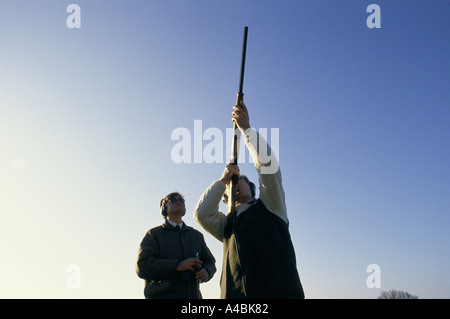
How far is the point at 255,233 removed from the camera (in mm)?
4117

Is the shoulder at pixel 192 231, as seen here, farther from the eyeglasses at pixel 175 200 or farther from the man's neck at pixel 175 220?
the eyeglasses at pixel 175 200

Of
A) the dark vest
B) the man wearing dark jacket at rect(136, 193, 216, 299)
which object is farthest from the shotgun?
the man wearing dark jacket at rect(136, 193, 216, 299)

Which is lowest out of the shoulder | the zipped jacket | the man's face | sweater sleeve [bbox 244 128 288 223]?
the zipped jacket

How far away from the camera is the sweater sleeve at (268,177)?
4.20 metres

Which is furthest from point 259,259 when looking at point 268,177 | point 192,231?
point 192,231

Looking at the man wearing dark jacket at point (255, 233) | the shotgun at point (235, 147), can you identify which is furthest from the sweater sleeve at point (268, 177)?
the shotgun at point (235, 147)

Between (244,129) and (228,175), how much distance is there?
0.57 meters

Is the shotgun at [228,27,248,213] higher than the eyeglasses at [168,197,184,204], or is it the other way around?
the shotgun at [228,27,248,213]

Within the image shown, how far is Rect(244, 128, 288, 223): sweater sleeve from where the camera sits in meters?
4.20

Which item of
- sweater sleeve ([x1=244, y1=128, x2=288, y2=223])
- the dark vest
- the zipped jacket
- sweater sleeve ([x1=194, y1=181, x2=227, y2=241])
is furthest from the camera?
the zipped jacket

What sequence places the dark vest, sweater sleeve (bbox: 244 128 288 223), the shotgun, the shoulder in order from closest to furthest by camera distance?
the dark vest < sweater sleeve (bbox: 244 128 288 223) < the shotgun < the shoulder

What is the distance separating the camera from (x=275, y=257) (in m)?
3.94

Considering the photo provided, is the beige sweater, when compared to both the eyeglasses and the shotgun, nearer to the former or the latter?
the shotgun
